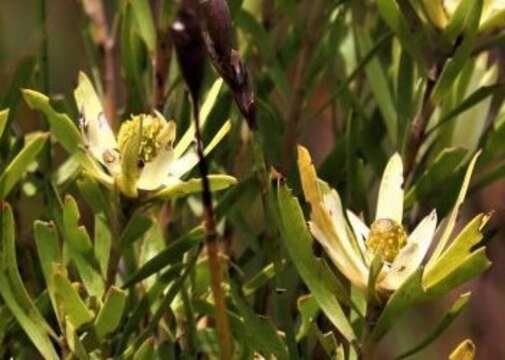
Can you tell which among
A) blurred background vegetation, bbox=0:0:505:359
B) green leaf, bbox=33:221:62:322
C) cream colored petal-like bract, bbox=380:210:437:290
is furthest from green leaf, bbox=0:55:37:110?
cream colored petal-like bract, bbox=380:210:437:290

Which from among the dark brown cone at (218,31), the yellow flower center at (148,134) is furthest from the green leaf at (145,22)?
the dark brown cone at (218,31)

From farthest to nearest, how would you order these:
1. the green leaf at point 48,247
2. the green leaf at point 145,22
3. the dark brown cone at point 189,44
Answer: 1. the green leaf at point 145,22
2. the green leaf at point 48,247
3. the dark brown cone at point 189,44

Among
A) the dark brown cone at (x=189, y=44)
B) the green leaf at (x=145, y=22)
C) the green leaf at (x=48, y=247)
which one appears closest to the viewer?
the dark brown cone at (x=189, y=44)

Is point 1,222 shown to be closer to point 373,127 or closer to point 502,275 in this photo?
point 373,127

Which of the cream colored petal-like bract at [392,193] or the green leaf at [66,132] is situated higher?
the green leaf at [66,132]

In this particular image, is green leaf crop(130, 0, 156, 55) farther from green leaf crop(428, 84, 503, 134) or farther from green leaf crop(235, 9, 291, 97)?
green leaf crop(428, 84, 503, 134)

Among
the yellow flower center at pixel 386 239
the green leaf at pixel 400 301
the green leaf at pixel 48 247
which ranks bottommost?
the green leaf at pixel 400 301

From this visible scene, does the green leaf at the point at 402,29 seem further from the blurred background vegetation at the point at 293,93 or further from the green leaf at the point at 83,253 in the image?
the green leaf at the point at 83,253
